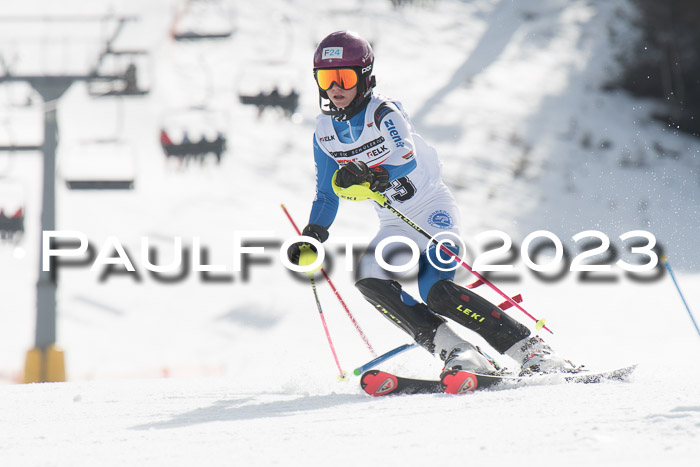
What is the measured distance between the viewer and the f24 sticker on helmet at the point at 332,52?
377 centimetres

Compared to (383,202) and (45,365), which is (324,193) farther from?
(45,365)

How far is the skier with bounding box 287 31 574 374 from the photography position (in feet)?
12.3

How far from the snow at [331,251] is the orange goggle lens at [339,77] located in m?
1.41

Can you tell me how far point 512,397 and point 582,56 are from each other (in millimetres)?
21235

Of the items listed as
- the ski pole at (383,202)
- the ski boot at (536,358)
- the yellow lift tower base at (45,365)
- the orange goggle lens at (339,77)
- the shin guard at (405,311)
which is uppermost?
the orange goggle lens at (339,77)

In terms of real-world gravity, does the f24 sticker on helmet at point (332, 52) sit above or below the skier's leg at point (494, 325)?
above

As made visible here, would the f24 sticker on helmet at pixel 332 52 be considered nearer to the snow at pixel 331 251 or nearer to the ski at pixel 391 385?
the ski at pixel 391 385

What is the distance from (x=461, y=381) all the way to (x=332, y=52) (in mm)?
1561

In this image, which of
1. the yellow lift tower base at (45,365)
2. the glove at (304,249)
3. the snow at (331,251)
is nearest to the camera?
the snow at (331,251)

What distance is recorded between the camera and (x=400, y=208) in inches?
158

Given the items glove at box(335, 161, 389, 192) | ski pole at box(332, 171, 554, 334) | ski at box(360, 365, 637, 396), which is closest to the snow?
ski at box(360, 365, 637, 396)

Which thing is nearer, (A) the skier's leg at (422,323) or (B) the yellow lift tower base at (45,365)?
(A) the skier's leg at (422,323)

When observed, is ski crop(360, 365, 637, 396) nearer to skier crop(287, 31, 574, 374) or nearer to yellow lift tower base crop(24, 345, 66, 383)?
skier crop(287, 31, 574, 374)

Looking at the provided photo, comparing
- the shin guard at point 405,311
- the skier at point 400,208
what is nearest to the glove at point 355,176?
the skier at point 400,208
